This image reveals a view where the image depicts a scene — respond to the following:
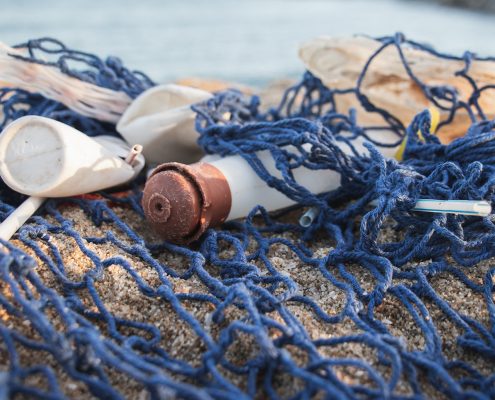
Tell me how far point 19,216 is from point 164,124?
651mm

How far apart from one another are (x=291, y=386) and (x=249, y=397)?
0.11 metres

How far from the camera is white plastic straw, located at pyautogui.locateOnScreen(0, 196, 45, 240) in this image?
1.55 metres

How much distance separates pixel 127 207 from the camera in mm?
1926

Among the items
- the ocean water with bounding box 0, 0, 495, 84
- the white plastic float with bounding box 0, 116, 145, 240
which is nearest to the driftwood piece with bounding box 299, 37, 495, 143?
the white plastic float with bounding box 0, 116, 145, 240

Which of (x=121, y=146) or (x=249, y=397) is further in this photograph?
(x=121, y=146)

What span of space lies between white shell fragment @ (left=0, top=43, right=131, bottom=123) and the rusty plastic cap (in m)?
0.63

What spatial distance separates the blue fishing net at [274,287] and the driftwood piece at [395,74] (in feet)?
1.45

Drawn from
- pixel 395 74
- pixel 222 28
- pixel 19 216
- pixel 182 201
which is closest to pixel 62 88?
pixel 19 216

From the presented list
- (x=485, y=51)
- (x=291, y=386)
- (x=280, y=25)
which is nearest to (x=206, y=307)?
(x=291, y=386)

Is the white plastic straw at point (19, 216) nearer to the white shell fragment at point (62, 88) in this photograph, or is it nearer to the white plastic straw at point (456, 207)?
the white shell fragment at point (62, 88)

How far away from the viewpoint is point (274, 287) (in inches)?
57.7

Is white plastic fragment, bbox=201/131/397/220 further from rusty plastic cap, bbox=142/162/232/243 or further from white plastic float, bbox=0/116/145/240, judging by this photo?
white plastic float, bbox=0/116/145/240

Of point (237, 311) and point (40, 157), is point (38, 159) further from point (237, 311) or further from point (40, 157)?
point (237, 311)

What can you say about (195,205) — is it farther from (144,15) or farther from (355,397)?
(144,15)
